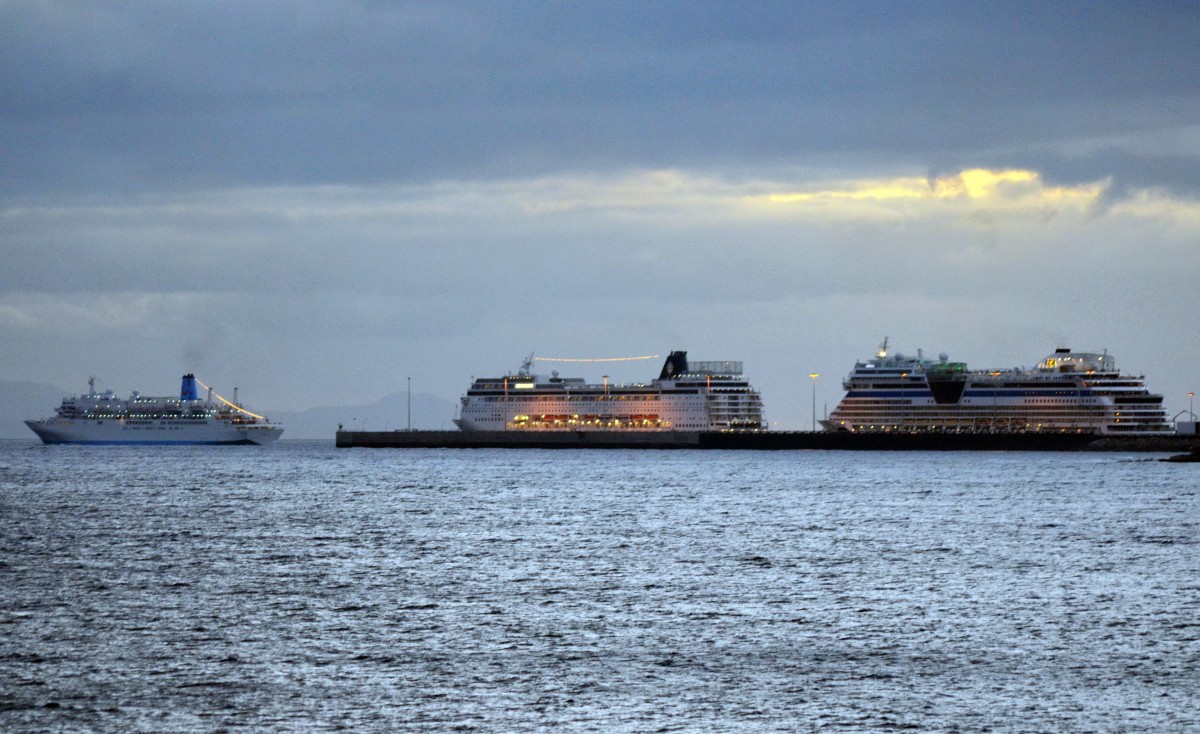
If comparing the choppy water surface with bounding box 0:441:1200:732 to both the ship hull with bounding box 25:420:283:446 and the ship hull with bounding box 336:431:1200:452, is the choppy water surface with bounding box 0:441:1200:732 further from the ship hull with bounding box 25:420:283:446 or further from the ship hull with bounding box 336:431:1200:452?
the ship hull with bounding box 25:420:283:446

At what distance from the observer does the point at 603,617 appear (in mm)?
28562

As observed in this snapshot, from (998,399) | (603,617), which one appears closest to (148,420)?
(998,399)

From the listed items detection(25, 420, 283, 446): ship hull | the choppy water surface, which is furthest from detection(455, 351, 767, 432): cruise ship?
the choppy water surface

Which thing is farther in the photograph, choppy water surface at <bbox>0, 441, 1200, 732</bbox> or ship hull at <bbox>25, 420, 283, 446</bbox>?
ship hull at <bbox>25, 420, 283, 446</bbox>

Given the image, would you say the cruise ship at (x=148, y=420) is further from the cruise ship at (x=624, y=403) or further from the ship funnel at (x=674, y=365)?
the ship funnel at (x=674, y=365)

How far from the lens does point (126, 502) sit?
64.0 m

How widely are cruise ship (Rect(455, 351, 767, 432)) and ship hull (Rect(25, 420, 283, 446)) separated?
26372mm

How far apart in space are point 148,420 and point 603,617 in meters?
143

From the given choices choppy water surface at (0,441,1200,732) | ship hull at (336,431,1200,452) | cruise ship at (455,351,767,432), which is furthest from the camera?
cruise ship at (455,351,767,432)

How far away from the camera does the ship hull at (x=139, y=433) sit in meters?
164

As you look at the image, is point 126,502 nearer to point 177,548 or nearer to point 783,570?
point 177,548

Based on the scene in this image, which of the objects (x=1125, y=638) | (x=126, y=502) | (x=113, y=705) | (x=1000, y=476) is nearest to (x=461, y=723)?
(x=113, y=705)

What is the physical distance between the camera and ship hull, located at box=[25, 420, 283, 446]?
537ft

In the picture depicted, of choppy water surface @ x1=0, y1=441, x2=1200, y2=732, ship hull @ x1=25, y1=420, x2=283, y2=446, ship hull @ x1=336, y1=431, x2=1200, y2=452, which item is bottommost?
choppy water surface @ x1=0, y1=441, x2=1200, y2=732
